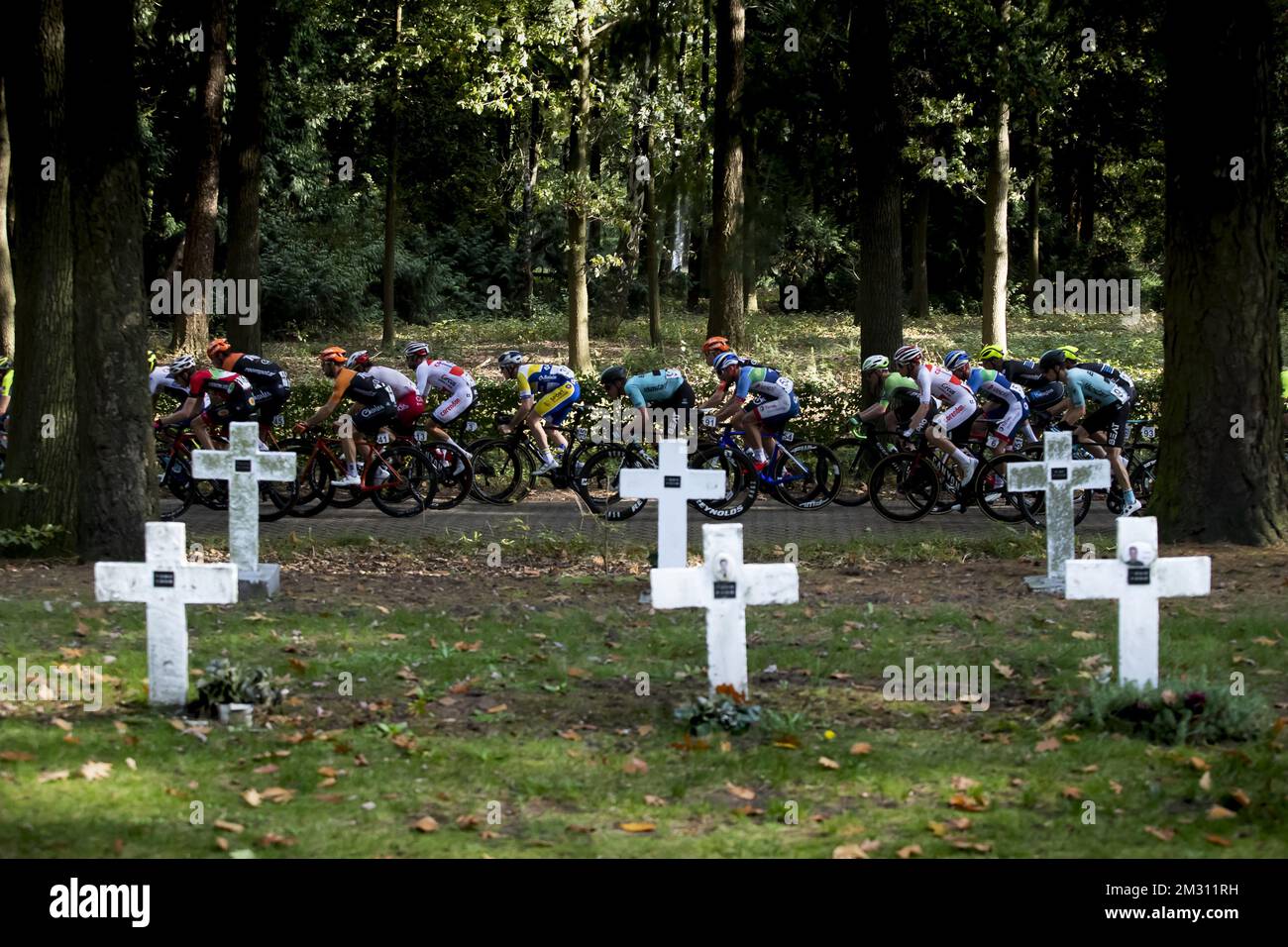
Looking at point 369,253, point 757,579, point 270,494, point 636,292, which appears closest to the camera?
point 757,579

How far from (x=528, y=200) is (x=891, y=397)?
28.6 metres

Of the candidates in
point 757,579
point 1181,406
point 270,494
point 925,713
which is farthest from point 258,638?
point 1181,406

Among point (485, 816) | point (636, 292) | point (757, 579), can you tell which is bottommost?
point (485, 816)

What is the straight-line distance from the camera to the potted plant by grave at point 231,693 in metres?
8.07

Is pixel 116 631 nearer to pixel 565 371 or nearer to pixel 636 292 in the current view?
pixel 565 371

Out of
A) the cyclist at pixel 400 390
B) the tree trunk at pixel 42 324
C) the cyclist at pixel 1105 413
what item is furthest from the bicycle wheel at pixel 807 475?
the tree trunk at pixel 42 324

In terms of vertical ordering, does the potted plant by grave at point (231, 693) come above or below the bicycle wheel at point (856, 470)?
below

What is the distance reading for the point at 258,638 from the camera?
1013 cm

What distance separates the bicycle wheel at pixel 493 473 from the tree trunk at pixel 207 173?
34.0 ft

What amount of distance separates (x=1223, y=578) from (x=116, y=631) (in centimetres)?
823

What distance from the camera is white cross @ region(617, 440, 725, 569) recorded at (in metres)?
11.0

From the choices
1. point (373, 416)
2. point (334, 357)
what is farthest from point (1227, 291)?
point (334, 357)

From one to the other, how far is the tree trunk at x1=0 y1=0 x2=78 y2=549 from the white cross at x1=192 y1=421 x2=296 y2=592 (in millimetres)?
2215

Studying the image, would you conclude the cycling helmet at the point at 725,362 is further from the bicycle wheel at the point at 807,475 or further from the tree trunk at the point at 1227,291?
the tree trunk at the point at 1227,291
